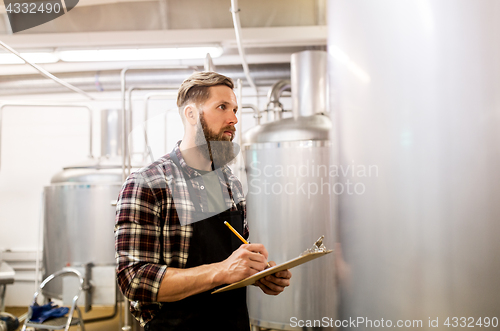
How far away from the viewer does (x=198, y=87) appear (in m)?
0.92

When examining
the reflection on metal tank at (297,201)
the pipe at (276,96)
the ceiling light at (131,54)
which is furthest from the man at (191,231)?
the pipe at (276,96)

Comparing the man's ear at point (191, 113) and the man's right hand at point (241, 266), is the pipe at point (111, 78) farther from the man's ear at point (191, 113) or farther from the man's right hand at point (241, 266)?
the man's right hand at point (241, 266)

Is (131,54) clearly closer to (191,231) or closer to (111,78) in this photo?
(111,78)

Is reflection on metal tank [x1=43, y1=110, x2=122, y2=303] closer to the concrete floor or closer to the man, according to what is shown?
the concrete floor

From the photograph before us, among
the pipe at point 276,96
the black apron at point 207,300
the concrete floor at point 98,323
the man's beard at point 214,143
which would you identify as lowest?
the concrete floor at point 98,323

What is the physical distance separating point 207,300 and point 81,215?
6.47 ft

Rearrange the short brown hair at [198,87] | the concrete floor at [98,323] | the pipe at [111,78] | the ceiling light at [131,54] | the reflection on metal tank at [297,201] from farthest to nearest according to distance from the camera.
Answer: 1. the concrete floor at [98,323]
2. the reflection on metal tank at [297,201]
3. the ceiling light at [131,54]
4. the pipe at [111,78]
5. the short brown hair at [198,87]

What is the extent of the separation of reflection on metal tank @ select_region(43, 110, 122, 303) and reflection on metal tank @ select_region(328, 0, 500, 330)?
79.9 inches

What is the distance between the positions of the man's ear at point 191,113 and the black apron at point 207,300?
0.33 feet

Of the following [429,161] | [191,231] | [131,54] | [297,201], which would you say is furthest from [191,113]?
[297,201]

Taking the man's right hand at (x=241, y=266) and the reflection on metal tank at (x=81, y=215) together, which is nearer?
the man's right hand at (x=241, y=266)

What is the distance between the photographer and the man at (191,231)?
784 mm

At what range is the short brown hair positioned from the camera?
0.91 m

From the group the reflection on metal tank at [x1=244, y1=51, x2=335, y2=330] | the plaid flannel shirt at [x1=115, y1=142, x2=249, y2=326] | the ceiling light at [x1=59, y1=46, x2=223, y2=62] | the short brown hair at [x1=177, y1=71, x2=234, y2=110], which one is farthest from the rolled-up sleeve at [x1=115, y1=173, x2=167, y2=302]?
the reflection on metal tank at [x1=244, y1=51, x2=335, y2=330]
